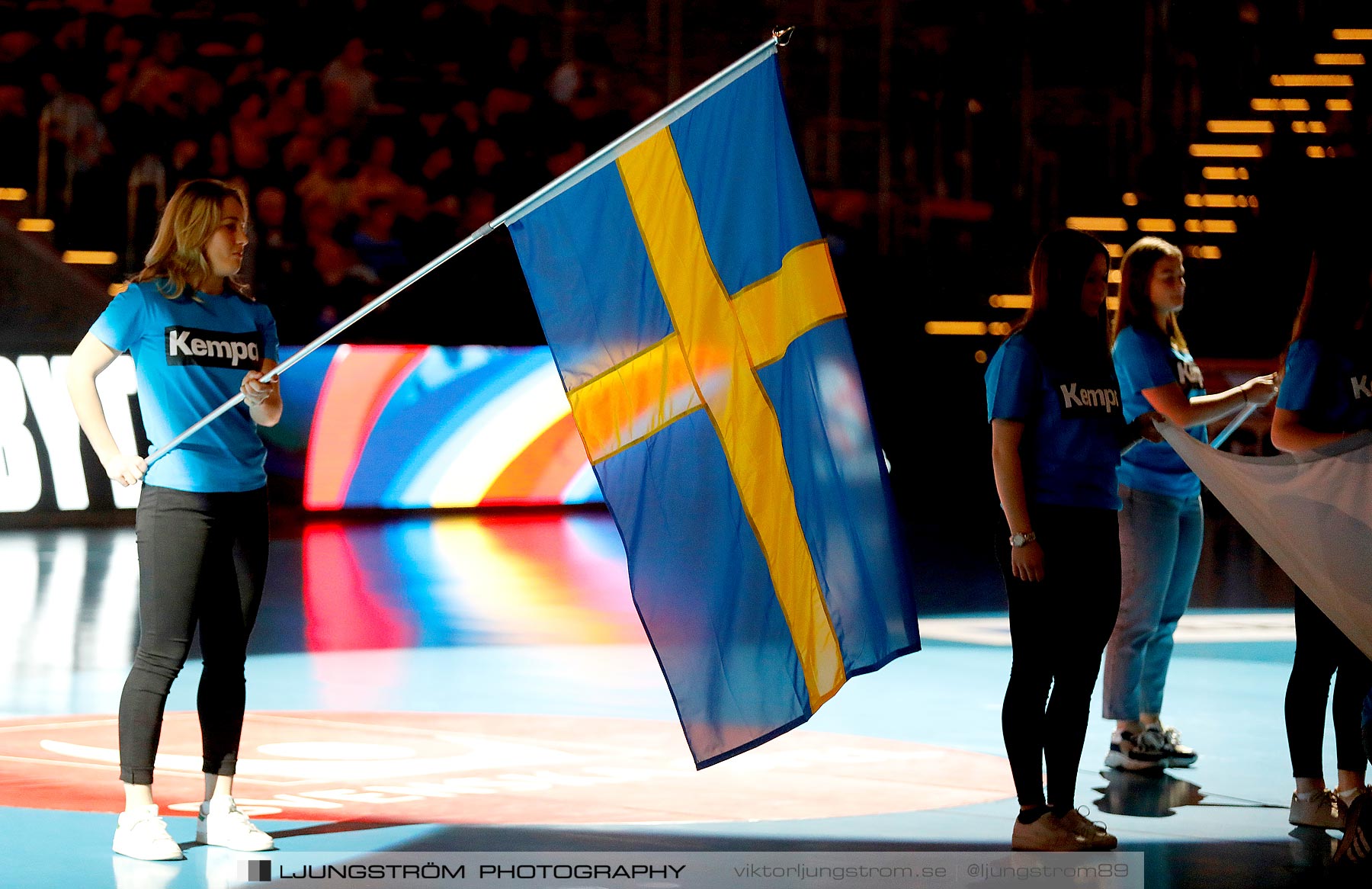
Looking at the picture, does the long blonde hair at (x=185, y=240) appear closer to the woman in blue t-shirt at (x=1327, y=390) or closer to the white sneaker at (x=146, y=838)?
the white sneaker at (x=146, y=838)

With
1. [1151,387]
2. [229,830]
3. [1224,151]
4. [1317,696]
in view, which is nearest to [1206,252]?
[1224,151]

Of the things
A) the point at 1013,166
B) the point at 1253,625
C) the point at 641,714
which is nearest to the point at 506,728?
the point at 641,714

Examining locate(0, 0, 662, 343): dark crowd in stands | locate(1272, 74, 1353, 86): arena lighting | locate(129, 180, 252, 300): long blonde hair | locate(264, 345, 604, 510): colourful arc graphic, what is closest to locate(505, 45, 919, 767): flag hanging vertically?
locate(129, 180, 252, 300): long blonde hair

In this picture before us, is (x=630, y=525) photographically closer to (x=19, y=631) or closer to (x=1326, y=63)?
(x=19, y=631)

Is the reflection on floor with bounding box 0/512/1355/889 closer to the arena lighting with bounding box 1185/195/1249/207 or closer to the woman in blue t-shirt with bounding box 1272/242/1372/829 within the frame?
the woman in blue t-shirt with bounding box 1272/242/1372/829

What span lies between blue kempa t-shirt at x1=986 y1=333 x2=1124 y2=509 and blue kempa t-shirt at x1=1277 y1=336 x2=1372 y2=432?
63 centimetres

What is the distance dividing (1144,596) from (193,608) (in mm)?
3248

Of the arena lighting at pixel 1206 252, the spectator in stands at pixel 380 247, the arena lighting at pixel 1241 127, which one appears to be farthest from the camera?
the arena lighting at pixel 1241 127

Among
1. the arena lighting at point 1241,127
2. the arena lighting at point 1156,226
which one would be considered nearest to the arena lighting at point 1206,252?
the arena lighting at point 1156,226

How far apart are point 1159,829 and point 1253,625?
5.04 m

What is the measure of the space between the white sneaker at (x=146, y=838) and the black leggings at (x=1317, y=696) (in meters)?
3.30

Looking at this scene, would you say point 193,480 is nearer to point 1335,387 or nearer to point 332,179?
point 1335,387

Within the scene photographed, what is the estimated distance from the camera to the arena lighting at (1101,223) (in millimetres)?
18531

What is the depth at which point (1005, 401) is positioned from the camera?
4730 mm
